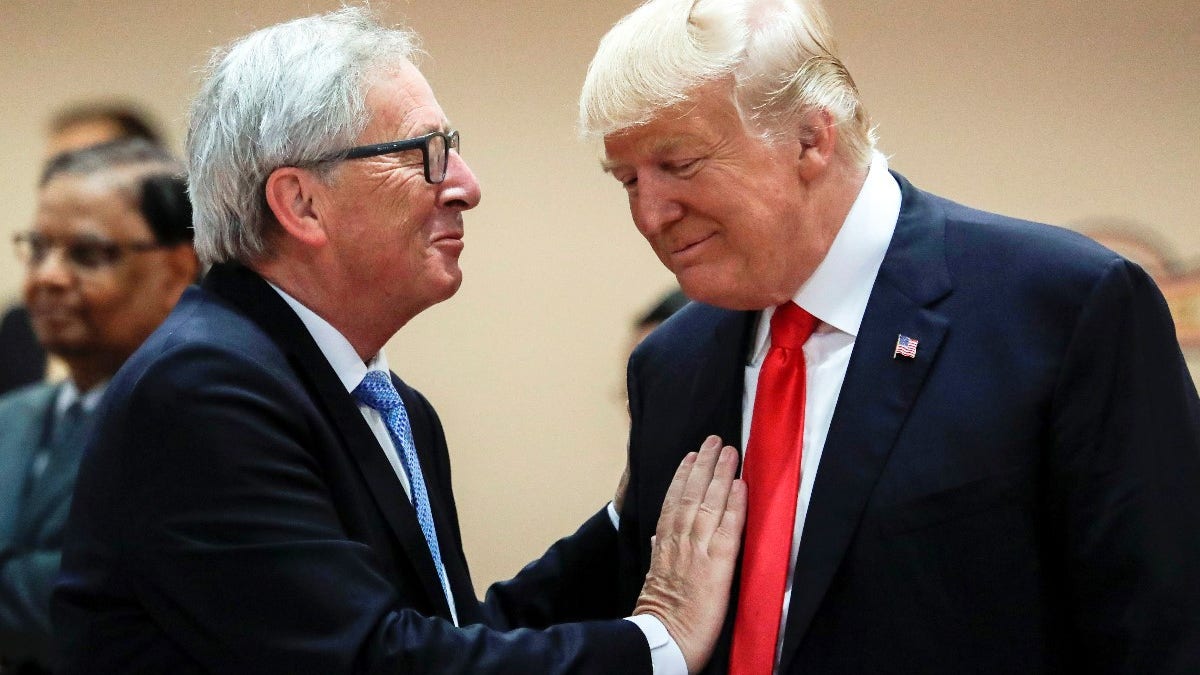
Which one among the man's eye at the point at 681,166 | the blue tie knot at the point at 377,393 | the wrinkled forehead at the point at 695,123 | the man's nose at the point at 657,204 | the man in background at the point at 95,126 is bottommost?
the blue tie knot at the point at 377,393

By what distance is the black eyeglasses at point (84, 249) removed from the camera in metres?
3.67

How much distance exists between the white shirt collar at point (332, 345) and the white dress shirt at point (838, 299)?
2.20ft

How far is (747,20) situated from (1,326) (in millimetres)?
3052

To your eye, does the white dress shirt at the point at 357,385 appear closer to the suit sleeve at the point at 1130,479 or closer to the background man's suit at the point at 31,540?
the suit sleeve at the point at 1130,479

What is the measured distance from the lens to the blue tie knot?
209 centimetres

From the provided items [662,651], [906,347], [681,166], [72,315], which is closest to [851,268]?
[906,347]

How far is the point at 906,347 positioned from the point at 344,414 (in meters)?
0.80

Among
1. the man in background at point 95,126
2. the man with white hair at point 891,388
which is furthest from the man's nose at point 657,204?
the man in background at point 95,126

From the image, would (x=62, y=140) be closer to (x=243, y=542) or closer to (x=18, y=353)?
(x=18, y=353)

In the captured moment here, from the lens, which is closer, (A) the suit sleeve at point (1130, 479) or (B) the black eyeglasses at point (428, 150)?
(A) the suit sleeve at point (1130, 479)

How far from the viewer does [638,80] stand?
185 cm

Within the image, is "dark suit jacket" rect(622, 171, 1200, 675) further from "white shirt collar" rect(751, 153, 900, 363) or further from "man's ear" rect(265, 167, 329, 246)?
"man's ear" rect(265, 167, 329, 246)

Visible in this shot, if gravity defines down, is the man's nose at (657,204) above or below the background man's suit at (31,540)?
above

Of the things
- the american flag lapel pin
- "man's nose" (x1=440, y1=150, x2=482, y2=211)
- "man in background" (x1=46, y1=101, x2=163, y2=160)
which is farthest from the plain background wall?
the american flag lapel pin
